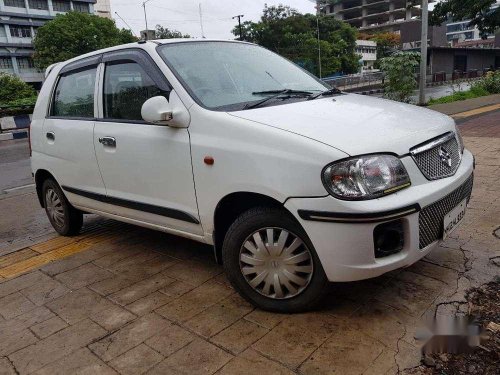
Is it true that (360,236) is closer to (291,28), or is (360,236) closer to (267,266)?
(267,266)

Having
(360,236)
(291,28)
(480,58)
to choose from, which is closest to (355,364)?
(360,236)

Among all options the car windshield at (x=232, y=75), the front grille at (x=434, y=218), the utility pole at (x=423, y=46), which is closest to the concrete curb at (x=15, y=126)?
the utility pole at (x=423, y=46)

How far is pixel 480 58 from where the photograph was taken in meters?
50.9

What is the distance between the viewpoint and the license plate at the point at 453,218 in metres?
2.61

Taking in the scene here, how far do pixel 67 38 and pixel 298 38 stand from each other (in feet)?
87.1

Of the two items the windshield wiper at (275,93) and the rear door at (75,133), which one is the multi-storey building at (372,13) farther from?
the windshield wiper at (275,93)

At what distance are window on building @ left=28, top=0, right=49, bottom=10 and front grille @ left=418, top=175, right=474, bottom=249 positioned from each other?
69.4 metres

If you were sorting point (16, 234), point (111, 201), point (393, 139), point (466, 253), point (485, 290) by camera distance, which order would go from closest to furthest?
point (393, 139)
point (485, 290)
point (466, 253)
point (111, 201)
point (16, 234)

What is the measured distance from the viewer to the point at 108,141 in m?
3.42

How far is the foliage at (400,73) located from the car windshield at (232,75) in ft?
38.6

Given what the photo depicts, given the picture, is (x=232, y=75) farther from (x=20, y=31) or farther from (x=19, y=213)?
(x=20, y=31)

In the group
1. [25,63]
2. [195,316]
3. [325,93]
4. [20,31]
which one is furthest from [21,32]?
[195,316]

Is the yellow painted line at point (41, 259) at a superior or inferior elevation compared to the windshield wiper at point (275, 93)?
inferior

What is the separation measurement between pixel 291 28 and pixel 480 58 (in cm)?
2204
